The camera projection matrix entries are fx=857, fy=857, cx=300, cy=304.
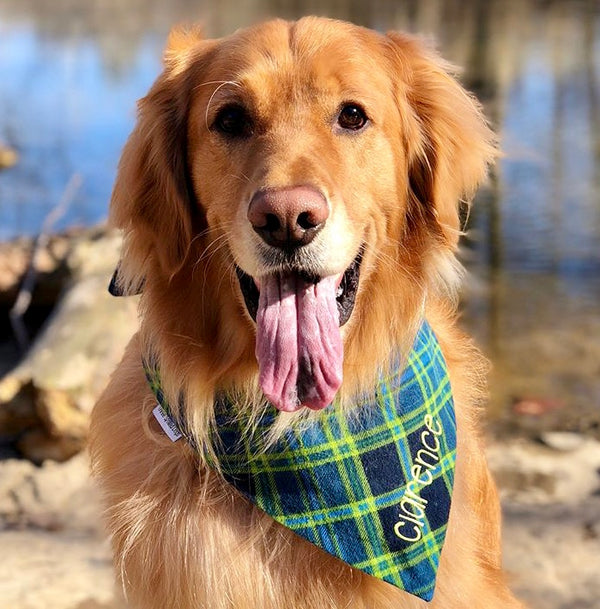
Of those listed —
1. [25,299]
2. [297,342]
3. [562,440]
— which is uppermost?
[297,342]

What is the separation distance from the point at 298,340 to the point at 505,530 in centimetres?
204

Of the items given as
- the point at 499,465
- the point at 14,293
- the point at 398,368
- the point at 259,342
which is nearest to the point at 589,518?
the point at 499,465

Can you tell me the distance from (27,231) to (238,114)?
21.0 feet

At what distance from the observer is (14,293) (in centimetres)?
626

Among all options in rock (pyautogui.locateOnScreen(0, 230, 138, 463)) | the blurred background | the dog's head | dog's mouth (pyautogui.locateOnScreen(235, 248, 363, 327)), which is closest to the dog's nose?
the dog's head

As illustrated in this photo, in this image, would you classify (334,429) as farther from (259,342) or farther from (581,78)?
(581,78)

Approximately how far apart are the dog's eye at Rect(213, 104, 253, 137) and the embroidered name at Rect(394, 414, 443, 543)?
3.78 ft

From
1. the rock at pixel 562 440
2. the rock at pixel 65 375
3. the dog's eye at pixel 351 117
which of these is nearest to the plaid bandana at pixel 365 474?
the dog's eye at pixel 351 117

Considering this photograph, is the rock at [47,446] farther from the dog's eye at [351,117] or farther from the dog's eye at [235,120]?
the dog's eye at [351,117]

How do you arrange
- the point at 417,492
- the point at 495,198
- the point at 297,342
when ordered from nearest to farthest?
the point at 297,342 → the point at 417,492 → the point at 495,198

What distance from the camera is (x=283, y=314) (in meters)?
2.66

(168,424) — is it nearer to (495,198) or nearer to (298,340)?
(298,340)

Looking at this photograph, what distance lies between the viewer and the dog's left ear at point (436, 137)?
121 inches

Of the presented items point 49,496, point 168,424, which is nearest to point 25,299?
point 49,496
